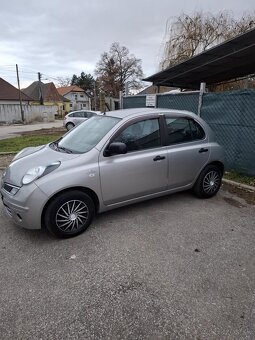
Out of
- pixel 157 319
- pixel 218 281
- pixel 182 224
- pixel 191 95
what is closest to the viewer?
pixel 157 319

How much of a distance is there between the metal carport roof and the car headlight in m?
5.22

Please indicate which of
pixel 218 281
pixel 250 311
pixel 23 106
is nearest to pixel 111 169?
pixel 218 281

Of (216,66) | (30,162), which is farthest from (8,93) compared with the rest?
(30,162)

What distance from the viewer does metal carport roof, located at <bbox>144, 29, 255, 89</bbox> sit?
6731 mm

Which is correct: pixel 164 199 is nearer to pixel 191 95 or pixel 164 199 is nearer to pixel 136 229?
pixel 136 229

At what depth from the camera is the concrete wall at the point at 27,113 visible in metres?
31.8

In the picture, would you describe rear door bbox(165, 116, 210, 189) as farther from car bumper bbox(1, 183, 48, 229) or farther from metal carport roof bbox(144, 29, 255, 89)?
metal carport roof bbox(144, 29, 255, 89)

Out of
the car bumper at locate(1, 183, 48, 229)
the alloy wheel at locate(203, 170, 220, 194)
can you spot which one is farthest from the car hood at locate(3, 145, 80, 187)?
the alloy wheel at locate(203, 170, 220, 194)

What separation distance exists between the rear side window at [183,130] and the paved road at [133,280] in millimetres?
1251

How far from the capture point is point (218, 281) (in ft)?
8.98

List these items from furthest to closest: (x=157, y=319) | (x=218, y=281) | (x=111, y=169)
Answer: (x=111, y=169), (x=218, y=281), (x=157, y=319)

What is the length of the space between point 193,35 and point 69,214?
15.6 m

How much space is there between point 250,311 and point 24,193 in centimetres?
264

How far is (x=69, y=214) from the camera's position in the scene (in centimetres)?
345
